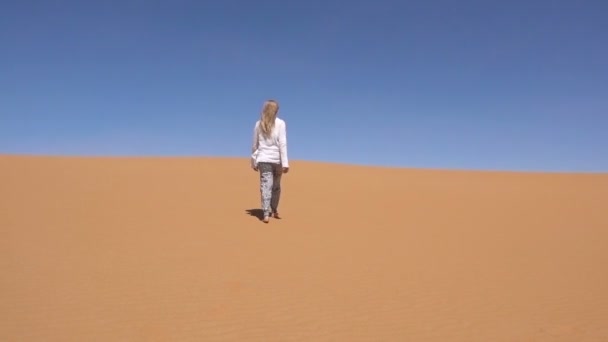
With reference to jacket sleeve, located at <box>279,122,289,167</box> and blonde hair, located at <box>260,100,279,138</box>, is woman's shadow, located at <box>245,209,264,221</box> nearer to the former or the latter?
jacket sleeve, located at <box>279,122,289,167</box>

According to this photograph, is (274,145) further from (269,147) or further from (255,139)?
(255,139)

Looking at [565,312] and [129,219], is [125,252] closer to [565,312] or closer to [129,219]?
[129,219]

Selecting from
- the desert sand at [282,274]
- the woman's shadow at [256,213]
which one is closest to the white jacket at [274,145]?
the desert sand at [282,274]

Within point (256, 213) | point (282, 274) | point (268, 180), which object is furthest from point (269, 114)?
point (282, 274)

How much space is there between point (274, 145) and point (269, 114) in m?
0.48

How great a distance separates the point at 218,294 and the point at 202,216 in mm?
3408

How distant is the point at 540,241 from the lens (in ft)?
22.6

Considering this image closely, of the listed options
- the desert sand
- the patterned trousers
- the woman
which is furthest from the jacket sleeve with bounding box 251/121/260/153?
the desert sand

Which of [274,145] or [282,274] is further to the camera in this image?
[274,145]

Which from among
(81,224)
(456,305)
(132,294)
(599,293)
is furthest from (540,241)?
(81,224)

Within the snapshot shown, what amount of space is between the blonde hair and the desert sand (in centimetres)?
151

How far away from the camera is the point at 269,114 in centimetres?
636

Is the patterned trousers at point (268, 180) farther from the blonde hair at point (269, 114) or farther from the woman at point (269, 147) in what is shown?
the blonde hair at point (269, 114)

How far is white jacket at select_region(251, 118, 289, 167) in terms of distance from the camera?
6473 mm
